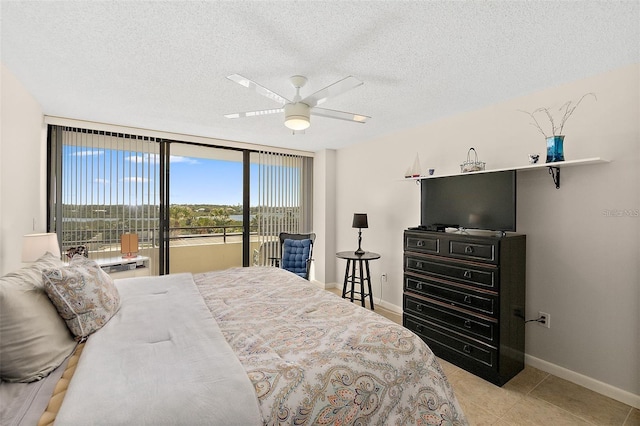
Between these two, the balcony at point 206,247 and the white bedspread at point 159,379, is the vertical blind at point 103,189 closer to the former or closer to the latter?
the balcony at point 206,247

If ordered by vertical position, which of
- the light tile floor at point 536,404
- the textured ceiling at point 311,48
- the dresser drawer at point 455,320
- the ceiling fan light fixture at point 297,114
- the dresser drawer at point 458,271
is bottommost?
the light tile floor at point 536,404

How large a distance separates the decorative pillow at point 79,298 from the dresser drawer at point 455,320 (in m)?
2.72

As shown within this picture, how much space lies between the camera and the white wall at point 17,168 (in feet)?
7.63

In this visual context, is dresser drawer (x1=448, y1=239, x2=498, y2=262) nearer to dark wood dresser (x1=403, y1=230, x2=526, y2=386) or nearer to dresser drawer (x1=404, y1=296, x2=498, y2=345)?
dark wood dresser (x1=403, y1=230, x2=526, y2=386)

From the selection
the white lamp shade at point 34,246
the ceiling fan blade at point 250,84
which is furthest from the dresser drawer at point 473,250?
the white lamp shade at point 34,246

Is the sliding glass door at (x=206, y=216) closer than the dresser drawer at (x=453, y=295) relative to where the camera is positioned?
No

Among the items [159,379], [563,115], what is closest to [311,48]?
[159,379]

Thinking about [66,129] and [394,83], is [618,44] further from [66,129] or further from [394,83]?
[66,129]

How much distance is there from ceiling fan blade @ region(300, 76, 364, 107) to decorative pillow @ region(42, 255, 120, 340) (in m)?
1.87

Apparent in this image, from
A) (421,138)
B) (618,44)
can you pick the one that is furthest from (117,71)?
(618,44)

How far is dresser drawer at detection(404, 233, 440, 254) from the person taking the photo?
3.02m

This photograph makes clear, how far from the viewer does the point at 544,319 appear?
8.86 feet

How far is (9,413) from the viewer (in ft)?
3.38

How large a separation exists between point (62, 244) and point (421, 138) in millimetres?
4790
